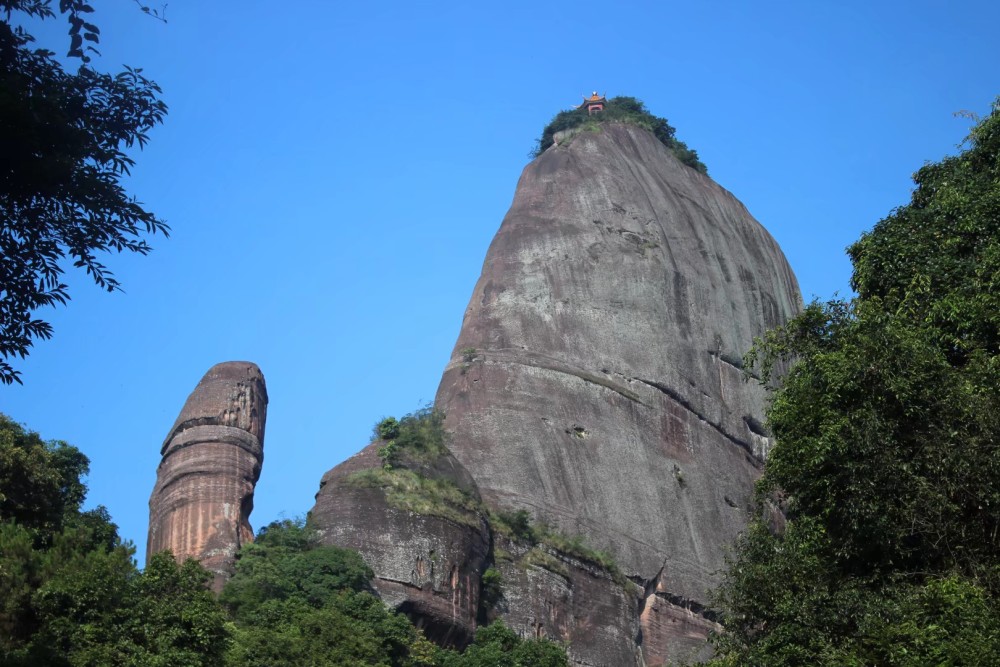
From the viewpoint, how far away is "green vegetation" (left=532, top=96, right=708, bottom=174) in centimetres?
6450

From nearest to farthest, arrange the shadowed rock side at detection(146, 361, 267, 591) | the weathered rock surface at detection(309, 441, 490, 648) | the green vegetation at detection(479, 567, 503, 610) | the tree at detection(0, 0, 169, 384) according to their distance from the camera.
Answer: the tree at detection(0, 0, 169, 384) → the weathered rock surface at detection(309, 441, 490, 648) → the shadowed rock side at detection(146, 361, 267, 591) → the green vegetation at detection(479, 567, 503, 610)

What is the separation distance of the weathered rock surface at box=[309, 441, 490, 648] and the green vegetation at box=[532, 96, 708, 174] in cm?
2642

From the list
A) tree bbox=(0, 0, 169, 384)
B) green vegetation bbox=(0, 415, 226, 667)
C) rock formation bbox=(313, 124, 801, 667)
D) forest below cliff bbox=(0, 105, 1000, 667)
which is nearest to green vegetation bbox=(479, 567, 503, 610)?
rock formation bbox=(313, 124, 801, 667)

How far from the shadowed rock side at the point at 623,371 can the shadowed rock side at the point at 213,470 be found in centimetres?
727

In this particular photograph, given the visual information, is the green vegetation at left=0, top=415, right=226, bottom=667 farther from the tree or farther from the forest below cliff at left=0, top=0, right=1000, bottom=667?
the tree

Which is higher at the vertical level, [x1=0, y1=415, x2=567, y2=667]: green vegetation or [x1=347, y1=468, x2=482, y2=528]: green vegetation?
[x1=347, y1=468, x2=482, y2=528]: green vegetation

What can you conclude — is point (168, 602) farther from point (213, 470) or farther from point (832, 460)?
point (213, 470)

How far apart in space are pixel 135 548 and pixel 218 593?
11.7 metres

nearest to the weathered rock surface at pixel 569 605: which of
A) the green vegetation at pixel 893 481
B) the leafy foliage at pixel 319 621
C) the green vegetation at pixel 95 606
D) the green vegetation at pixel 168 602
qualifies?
the green vegetation at pixel 168 602

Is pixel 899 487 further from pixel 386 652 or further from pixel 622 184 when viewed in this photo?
pixel 622 184

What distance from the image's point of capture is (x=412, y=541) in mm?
39219

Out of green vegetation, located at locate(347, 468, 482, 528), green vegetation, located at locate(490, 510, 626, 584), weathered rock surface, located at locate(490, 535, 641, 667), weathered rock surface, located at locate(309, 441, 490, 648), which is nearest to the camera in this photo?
weathered rock surface, located at locate(309, 441, 490, 648)

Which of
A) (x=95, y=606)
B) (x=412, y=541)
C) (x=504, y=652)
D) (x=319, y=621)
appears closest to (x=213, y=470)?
(x=412, y=541)

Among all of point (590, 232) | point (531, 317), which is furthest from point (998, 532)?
point (590, 232)
